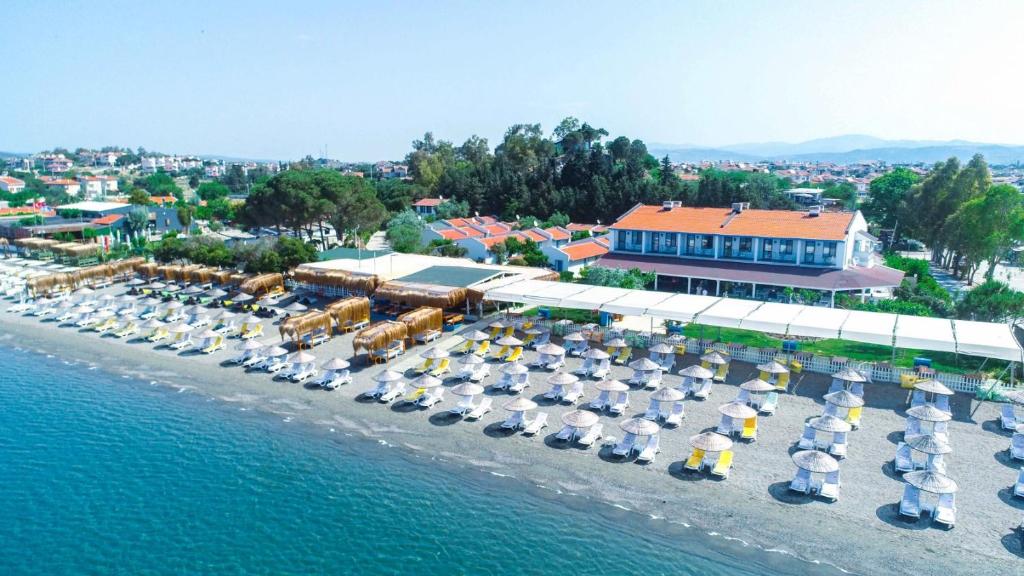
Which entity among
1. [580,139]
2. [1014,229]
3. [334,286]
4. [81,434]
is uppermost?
[580,139]

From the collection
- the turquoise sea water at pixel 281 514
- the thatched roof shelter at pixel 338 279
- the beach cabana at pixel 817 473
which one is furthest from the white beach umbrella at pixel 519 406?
the thatched roof shelter at pixel 338 279

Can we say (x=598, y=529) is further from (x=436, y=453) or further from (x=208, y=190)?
(x=208, y=190)

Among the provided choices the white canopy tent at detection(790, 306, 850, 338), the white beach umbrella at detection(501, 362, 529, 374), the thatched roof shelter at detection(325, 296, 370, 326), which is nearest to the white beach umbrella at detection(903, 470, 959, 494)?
the white canopy tent at detection(790, 306, 850, 338)

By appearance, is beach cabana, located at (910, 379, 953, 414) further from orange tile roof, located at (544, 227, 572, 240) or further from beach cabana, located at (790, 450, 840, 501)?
orange tile roof, located at (544, 227, 572, 240)

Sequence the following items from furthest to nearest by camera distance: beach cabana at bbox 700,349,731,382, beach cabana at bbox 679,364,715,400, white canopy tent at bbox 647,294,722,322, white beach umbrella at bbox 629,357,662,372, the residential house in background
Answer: the residential house in background, white canopy tent at bbox 647,294,722,322, beach cabana at bbox 700,349,731,382, white beach umbrella at bbox 629,357,662,372, beach cabana at bbox 679,364,715,400

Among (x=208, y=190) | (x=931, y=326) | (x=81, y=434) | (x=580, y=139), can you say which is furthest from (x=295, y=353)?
(x=208, y=190)
